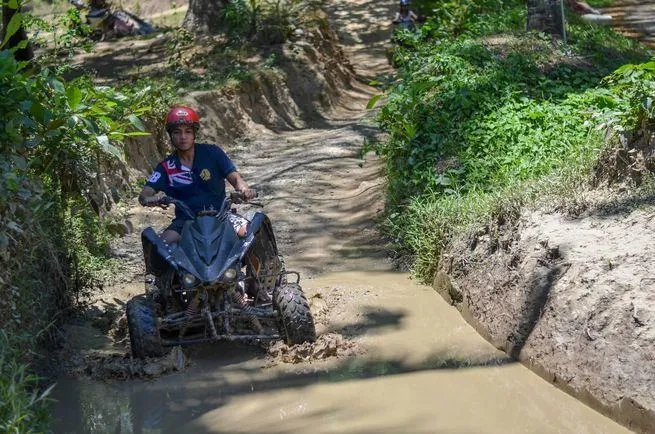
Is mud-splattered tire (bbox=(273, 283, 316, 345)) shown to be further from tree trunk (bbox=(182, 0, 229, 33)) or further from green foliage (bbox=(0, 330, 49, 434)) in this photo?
tree trunk (bbox=(182, 0, 229, 33))

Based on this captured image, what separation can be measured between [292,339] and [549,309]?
5.94 ft

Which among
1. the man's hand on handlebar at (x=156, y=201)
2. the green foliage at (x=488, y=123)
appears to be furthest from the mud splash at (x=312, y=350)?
the green foliage at (x=488, y=123)

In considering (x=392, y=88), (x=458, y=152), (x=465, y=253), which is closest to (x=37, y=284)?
(x=465, y=253)

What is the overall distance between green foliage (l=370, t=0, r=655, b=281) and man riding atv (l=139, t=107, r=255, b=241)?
2.03m

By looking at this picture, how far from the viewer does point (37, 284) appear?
650 centimetres

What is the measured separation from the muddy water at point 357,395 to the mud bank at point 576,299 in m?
0.14

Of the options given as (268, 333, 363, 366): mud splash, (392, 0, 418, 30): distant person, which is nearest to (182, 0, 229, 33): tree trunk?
(392, 0, 418, 30): distant person

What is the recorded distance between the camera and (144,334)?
6.55 metres

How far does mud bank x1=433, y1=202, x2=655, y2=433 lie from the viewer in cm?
539

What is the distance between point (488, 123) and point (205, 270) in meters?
4.00

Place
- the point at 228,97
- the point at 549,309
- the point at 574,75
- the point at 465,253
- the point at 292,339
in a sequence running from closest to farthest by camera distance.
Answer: the point at 549,309 < the point at 292,339 < the point at 465,253 < the point at 574,75 < the point at 228,97

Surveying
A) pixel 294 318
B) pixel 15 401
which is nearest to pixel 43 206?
pixel 294 318

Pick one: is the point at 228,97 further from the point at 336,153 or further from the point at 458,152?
the point at 458,152

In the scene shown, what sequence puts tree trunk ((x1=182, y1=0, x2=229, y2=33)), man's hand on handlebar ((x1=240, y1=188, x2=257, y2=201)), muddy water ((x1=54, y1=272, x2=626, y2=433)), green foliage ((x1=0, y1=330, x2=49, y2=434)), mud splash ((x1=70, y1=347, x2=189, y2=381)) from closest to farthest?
green foliage ((x1=0, y1=330, x2=49, y2=434)) < muddy water ((x1=54, y1=272, x2=626, y2=433)) < mud splash ((x1=70, y1=347, x2=189, y2=381)) < man's hand on handlebar ((x1=240, y1=188, x2=257, y2=201)) < tree trunk ((x1=182, y1=0, x2=229, y2=33))
